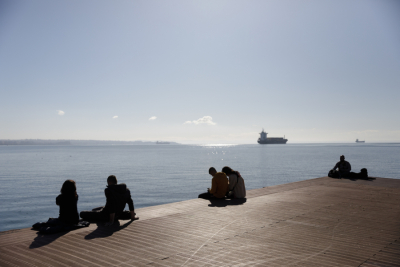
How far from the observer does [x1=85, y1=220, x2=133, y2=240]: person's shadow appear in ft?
20.3

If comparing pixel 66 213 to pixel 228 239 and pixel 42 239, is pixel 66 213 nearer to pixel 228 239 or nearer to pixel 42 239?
pixel 42 239

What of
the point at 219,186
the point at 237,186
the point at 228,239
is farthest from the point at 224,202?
the point at 228,239

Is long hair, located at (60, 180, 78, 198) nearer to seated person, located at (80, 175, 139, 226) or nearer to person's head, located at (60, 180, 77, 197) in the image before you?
person's head, located at (60, 180, 77, 197)

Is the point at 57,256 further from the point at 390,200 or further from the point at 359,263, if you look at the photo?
the point at 390,200

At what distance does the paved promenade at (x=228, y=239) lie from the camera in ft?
15.9

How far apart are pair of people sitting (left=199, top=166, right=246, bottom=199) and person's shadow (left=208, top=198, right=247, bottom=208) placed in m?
0.13

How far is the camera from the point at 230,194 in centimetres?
1089

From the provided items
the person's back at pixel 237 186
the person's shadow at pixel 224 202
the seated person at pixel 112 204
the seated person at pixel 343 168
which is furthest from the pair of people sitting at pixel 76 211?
the seated person at pixel 343 168

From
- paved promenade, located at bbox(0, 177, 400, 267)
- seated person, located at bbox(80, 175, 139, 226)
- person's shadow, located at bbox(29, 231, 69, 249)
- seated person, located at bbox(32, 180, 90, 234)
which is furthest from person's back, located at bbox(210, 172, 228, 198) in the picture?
person's shadow, located at bbox(29, 231, 69, 249)

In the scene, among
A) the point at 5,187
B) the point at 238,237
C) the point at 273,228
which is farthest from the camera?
the point at 5,187

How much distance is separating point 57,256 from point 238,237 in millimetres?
3718

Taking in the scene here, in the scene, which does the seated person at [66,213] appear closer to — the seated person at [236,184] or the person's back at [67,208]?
the person's back at [67,208]

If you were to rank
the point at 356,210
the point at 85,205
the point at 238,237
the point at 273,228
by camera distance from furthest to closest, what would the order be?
the point at 85,205 → the point at 356,210 → the point at 273,228 → the point at 238,237

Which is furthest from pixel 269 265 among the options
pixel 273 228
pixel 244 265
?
pixel 273 228
